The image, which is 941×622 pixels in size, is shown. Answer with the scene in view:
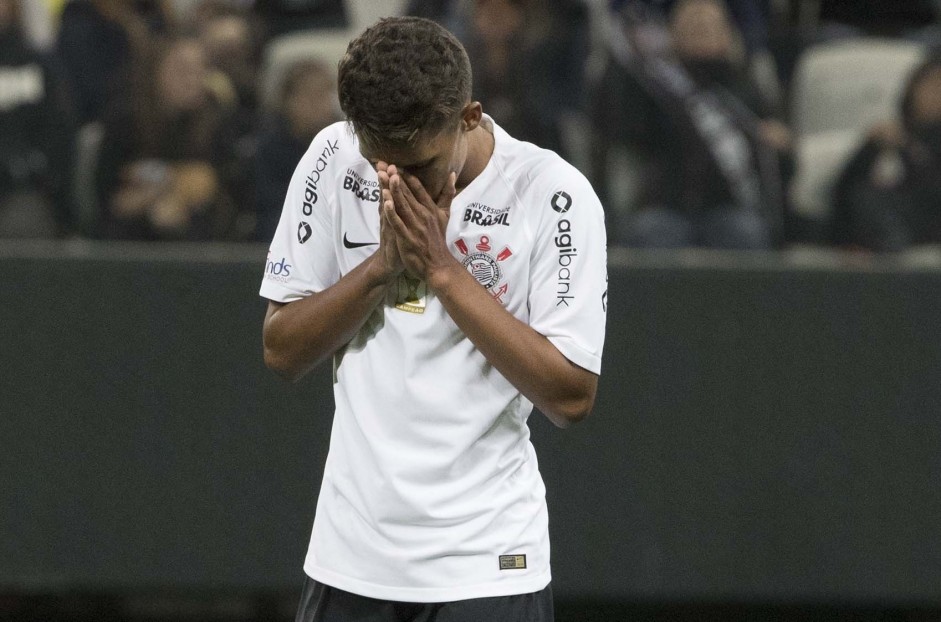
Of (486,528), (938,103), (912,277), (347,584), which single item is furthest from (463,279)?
(938,103)

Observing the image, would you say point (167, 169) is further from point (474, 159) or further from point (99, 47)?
point (474, 159)

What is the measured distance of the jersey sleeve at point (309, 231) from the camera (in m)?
2.38

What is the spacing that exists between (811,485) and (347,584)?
283 cm

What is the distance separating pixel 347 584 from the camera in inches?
91.2

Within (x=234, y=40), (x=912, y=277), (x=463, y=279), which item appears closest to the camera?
(x=463, y=279)

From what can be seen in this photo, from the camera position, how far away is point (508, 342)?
2203 mm

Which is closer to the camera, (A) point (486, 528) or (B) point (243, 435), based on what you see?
(A) point (486, 528)

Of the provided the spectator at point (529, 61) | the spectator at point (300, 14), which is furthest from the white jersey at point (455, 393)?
the spectator at point (300, 14)

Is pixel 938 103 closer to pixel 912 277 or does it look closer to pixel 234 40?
pixel 912 277

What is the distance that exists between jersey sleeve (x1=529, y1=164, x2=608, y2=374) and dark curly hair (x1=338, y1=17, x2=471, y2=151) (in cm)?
30

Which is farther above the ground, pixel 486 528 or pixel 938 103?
pixel 938 103

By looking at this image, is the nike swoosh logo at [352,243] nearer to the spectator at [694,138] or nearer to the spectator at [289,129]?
the spectator at [289,129]

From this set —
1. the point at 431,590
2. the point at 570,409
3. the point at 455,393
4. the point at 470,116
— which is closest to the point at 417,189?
the point at 470,116

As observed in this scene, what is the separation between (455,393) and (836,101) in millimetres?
3392
